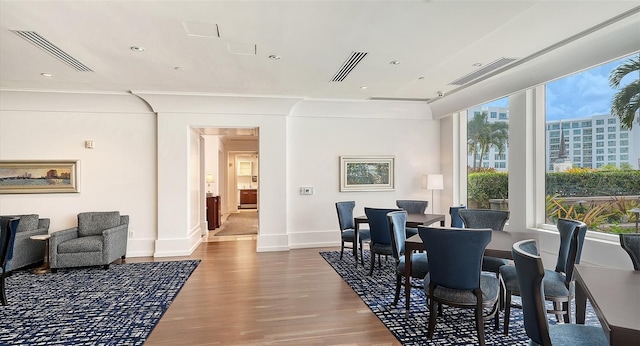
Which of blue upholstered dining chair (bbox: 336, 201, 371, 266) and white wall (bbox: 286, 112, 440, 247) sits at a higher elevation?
white wall (bbox: 286, 112, 440, 247)

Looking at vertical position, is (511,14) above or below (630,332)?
above

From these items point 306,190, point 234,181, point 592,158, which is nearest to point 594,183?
point 592,158

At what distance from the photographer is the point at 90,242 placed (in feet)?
16.2

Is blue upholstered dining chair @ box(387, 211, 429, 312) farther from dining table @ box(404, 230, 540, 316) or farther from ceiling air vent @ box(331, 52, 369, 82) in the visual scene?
ceiling air vent @ box(331, 52, 369, 82)

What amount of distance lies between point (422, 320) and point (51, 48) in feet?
16.7

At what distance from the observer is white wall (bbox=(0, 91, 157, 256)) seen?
18.5 feet

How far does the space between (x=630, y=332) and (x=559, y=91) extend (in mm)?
4294

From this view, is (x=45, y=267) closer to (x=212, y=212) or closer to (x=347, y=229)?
(x=212, y=212)

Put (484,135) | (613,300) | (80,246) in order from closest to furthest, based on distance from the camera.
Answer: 1. (613,300)
2. (80,246)
3. (484,135)

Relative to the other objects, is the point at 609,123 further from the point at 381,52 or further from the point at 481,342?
the point at 481,342

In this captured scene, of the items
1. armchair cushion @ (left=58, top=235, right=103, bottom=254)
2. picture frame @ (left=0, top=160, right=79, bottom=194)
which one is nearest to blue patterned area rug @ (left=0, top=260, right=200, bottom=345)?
armchair cushion @ (left=58, top=235, right=103, bottom=254)

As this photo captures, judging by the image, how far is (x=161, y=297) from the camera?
12.5 ft

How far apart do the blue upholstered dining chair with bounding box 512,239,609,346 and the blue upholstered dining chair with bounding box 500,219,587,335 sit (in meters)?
0.75

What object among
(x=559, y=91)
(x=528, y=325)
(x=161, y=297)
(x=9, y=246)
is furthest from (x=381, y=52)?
(x=9, y=246)
